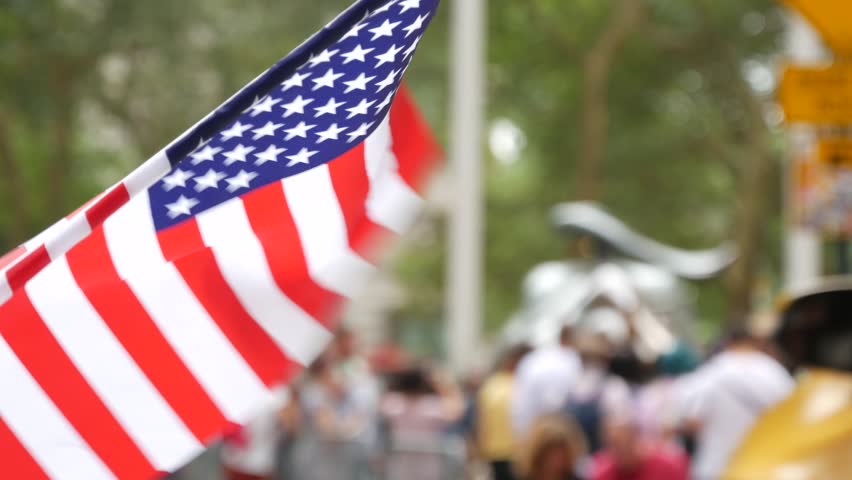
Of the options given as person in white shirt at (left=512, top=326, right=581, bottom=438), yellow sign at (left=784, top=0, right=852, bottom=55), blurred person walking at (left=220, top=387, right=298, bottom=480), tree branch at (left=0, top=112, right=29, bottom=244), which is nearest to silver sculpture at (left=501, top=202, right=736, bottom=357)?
person in white shirt at (left=512, top=326, right=581, bottom=438)

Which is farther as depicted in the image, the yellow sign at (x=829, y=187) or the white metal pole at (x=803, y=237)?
the white metal pole at (x=803, y=237)

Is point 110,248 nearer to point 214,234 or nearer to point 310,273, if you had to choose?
point 214,234

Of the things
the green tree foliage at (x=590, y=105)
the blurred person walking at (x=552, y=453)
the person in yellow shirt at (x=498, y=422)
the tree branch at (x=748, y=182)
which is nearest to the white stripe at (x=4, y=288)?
the blurred person walking at (x=552, y=453)

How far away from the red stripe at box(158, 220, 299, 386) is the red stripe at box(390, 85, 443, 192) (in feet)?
2.72

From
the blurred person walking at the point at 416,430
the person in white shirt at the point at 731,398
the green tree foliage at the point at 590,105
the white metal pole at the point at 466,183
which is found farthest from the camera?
the green tree foliage at the point at 590,105

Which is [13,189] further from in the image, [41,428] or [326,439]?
[41,428]

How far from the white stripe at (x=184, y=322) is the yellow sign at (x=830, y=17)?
4.51 metres

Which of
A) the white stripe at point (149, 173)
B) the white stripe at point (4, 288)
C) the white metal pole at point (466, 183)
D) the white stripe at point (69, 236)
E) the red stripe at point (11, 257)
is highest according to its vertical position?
the white stripe at point (149, 173)

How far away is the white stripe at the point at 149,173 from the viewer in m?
2.81

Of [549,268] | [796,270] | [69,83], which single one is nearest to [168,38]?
[69,83]

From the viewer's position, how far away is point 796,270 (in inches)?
514

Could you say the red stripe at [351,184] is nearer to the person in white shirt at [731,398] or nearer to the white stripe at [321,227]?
the white stripe at [321,227]

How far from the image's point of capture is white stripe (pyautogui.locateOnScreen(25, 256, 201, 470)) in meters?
2.90

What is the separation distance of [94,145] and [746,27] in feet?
43.9
